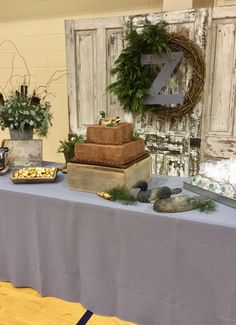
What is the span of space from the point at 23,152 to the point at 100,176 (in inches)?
23.7

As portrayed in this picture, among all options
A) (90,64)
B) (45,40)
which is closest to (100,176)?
(90,64)

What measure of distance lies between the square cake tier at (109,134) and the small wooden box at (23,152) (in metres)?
0.45

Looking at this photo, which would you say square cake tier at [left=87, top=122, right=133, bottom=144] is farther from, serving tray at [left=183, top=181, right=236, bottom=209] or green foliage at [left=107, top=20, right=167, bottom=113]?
green foliage at [left=107, top=20, right=167, bottom=113]

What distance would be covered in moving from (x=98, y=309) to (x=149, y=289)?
0.93ft

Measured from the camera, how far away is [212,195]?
125cm

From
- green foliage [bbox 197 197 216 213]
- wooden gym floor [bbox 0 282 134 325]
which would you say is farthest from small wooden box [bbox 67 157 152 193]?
wooden gym floor [bbox 0 282 134 325]

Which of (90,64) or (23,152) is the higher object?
(90,64)

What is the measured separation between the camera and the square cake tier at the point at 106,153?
1.29 meters

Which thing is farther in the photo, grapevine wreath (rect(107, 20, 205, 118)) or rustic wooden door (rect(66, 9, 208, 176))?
rustic wooden door (rect(66, 9, 208, 176))

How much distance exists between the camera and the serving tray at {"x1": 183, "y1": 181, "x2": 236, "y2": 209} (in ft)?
3.87

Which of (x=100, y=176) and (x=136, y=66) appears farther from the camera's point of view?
(x=136, y=66)

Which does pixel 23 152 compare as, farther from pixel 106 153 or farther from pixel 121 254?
pixel 121 254

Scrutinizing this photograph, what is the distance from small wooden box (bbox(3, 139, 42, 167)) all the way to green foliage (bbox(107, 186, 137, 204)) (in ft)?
2.07

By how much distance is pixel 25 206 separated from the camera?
139 centimetres
